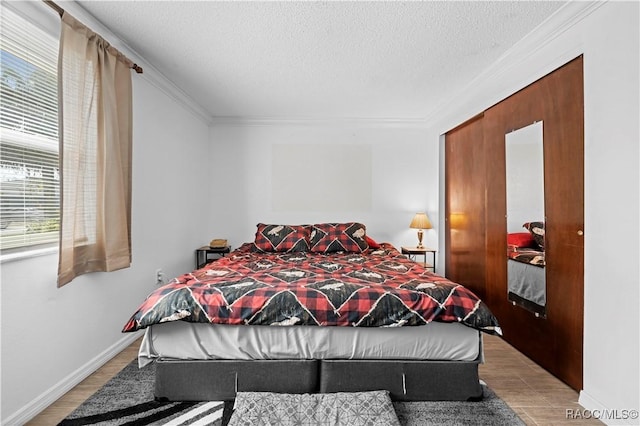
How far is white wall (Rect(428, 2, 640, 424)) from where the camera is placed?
1.76 m

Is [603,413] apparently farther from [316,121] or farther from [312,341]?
[316,121]

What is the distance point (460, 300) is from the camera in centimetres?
206

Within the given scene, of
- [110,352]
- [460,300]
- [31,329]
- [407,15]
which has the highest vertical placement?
[407,15]

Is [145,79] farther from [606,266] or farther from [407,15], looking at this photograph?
[606,266]

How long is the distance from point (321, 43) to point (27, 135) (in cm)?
196

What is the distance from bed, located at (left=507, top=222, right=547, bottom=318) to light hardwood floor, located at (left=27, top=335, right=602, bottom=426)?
416mm

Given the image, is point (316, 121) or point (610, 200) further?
point (316, 121)

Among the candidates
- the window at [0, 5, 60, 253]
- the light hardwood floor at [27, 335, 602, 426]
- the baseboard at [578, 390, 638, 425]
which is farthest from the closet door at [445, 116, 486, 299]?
the window at [0, 5, 60, 253]

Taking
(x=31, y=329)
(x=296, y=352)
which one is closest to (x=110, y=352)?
(x=31, y=329)

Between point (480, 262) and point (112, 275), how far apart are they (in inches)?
129

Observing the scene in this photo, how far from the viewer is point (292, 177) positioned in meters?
4.91

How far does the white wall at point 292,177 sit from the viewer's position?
4906 millimetres

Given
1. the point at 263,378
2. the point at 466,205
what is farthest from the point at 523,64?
the point at 263,378

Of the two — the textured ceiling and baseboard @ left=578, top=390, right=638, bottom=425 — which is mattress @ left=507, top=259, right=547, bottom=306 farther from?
the textured ceiling
